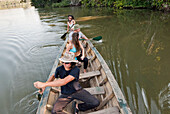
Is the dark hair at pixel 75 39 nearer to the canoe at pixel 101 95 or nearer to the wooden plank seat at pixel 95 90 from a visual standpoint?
the canoe at pixel 101 95

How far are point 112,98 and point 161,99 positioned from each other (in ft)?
5.26

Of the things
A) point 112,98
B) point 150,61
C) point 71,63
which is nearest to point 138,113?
point 112,98

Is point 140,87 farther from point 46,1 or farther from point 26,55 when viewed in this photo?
point 46,1

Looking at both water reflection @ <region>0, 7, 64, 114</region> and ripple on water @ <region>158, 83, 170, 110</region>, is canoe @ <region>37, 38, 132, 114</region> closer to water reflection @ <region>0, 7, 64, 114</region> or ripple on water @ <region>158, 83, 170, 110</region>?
water reflection @ <region>0, 7, 64, 114</region>

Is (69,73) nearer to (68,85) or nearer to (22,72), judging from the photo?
(68,85)

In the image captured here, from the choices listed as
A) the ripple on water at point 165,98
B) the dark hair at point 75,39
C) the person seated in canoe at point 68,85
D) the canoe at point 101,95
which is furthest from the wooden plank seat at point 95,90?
the ripple on water at point 165,98

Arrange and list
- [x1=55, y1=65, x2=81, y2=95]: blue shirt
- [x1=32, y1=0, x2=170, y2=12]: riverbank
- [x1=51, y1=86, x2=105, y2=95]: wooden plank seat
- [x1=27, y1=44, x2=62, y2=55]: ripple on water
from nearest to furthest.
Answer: [x1=55, y1=65, x2=81, y2=95]: blue shirt → [x1=51, y1=86, x2=105, y2=95]: wooden plank seat → [x1=27, y1=44, x2=62, y2=55]: ripple on water → [x1=32, y1=0, x2=170, y2=12]: riverbank

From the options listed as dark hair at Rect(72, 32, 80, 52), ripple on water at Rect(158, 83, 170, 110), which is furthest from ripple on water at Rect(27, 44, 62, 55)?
ripple on water at Rect(158, 83, 170, 110)

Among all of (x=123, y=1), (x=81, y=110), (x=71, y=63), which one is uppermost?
(x=123, y=1)

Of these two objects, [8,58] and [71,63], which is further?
[8,58]

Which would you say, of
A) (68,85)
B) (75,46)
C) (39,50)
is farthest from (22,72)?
(68,85)

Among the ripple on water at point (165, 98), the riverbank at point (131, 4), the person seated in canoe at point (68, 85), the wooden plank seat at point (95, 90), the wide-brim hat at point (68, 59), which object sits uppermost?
the riverbank at point (131, 4)

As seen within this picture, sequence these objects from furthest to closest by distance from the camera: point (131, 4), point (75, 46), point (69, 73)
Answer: point (131, 4)
point (75, 46)
point (69, 73)

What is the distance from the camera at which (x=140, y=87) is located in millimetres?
3920
